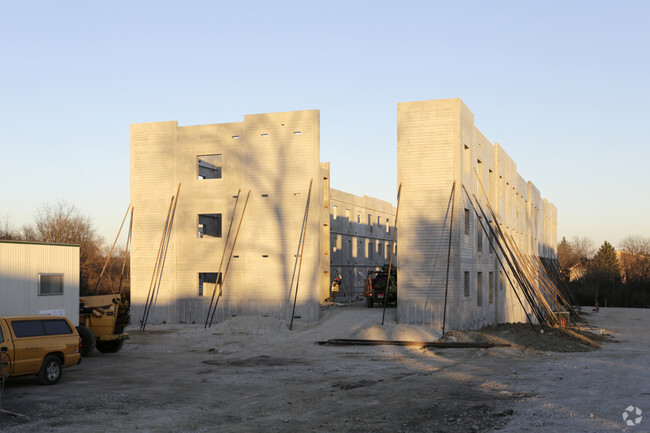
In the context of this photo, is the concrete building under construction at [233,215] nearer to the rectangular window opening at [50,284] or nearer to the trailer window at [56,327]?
the rectangular window opening at [50,284]

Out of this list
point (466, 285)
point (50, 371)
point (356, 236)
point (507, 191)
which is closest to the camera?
point (50, 371)

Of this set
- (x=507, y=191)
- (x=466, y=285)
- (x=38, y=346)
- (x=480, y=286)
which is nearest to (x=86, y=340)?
(x=38, y=346)

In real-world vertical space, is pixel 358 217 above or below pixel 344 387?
above

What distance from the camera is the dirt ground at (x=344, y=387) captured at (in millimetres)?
12617

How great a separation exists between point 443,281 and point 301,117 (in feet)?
36.7

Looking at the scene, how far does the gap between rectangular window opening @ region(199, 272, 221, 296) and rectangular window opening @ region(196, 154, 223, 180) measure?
20.3 ft

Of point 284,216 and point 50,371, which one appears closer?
point 50,371

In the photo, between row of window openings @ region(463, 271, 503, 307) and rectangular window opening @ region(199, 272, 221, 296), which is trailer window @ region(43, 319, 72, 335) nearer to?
rectangular window opening @ region(199, 272, 221, 296)

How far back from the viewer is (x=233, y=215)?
113ft

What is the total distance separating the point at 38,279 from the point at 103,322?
115 inches

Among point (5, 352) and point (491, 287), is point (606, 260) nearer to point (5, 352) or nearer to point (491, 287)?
point (491, 287)

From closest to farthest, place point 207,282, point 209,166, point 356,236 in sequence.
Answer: point 207,282
point 209,166
point 356,236

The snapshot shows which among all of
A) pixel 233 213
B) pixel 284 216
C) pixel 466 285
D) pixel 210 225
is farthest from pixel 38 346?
pixel 210 225

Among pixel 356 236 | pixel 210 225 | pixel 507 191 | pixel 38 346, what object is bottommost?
pixel 38 346
